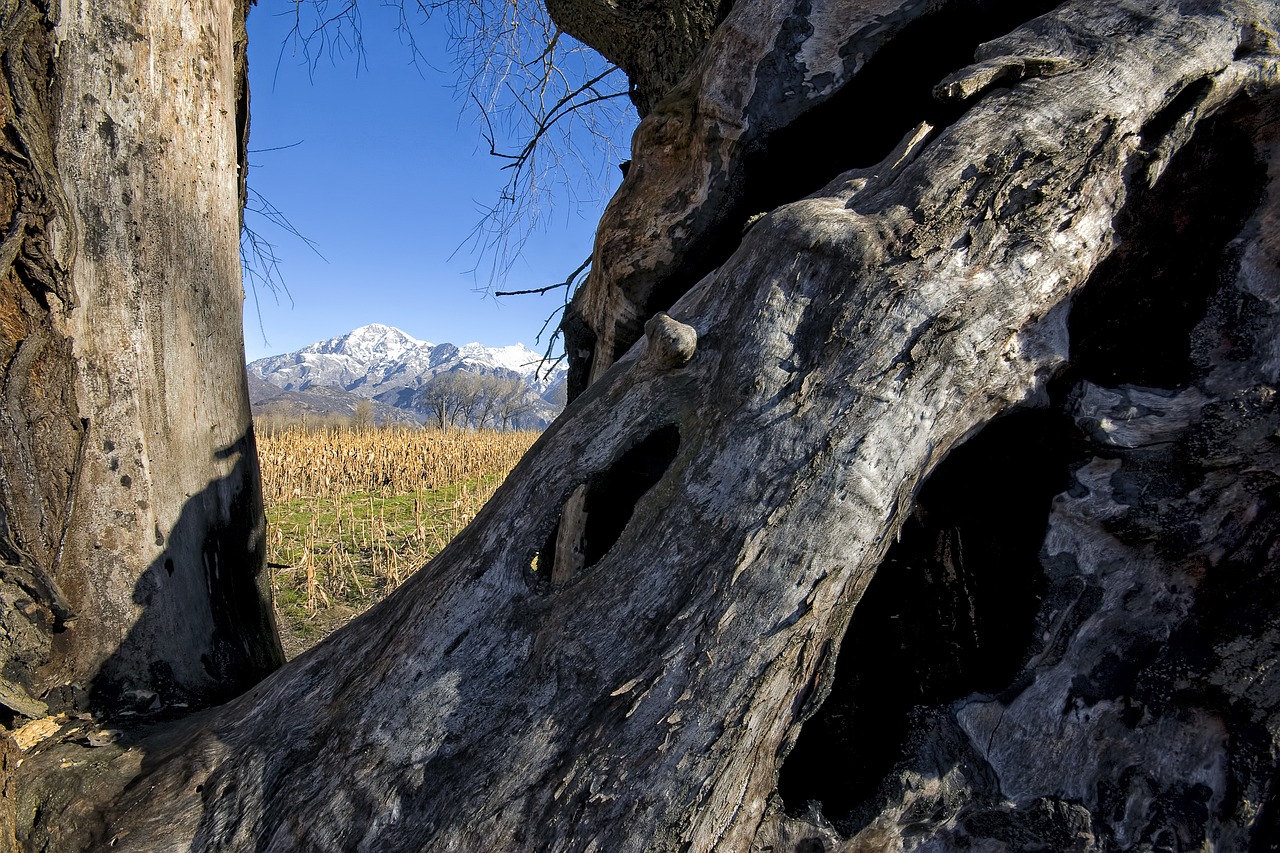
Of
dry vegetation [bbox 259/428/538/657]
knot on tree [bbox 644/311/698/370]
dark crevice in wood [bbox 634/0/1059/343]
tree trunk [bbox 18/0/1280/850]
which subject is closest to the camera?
tree trunk [bbox 18/0/1280/850]

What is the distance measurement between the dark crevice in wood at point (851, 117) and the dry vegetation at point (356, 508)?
69.0 inches

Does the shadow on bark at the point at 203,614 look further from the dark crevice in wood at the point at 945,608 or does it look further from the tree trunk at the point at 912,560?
the dark crevice in wood at the point at 945,608

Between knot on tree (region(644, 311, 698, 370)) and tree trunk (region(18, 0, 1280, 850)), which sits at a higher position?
knot on tree (region(644, 311, 698, 370))

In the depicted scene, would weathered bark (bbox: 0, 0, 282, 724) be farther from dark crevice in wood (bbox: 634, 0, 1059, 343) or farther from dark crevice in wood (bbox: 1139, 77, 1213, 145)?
dark crevice in wood (bbox: 1139, 77, 1213, 145)

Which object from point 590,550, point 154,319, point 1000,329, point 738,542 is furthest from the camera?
point 590,550

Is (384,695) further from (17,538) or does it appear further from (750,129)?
(750,129)

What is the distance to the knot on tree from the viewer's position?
1.40 m

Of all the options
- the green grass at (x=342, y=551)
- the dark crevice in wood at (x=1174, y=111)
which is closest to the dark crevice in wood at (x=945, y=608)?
the dark crevice in wood at (x=1174, y=111)

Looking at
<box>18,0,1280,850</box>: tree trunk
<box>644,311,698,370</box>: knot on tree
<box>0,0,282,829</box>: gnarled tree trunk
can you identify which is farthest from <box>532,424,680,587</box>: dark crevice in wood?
<box>0,0,282,829</box>: gnarled tree trunk

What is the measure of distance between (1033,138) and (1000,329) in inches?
16.8

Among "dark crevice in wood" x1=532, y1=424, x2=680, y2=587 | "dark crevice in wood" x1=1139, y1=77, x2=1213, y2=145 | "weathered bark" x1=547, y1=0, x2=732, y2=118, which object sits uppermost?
"weathered bark" x1=547, y1=0, x2=732, y2=118

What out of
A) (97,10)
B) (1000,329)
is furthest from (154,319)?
(1000,329)

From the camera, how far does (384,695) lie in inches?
54.7

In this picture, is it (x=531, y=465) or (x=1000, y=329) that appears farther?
(x=531, y=465)
